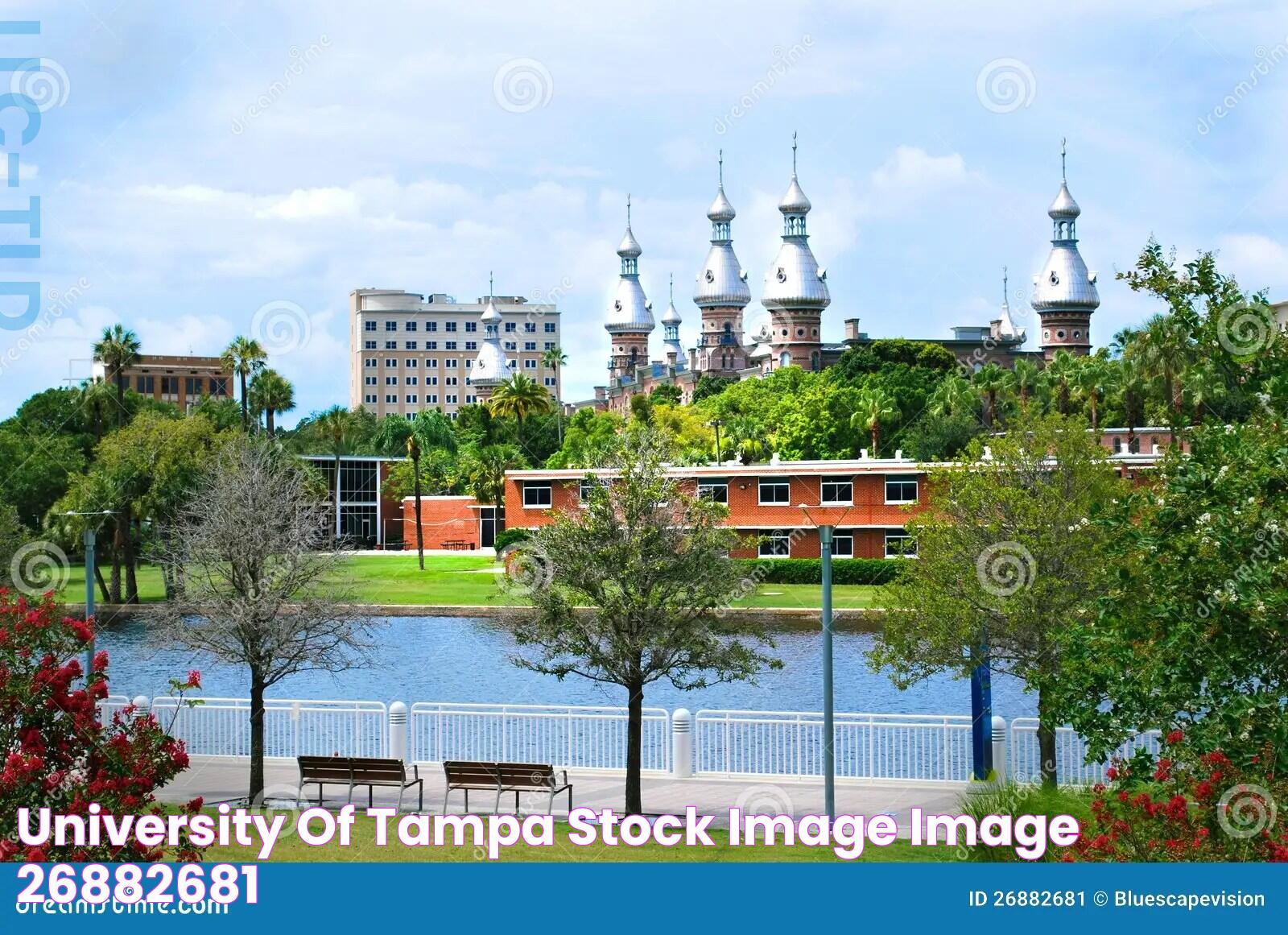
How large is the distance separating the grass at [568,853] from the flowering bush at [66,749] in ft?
5.34

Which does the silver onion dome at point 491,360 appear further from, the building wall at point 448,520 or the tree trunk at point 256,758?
the tree trunk at point 256,758

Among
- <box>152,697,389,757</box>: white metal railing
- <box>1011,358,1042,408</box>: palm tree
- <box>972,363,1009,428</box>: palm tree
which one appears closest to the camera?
<box>152,697,389,757</box>: white metal railing

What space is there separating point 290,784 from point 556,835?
4.66m

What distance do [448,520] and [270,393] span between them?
13.5m

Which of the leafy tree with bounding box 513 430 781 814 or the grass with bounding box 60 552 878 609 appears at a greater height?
the leafy tree with bounding box 513 430 781 814

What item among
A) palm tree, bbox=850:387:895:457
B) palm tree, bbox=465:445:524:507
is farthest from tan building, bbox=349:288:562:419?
palm tree, bbox=850:387:895:457

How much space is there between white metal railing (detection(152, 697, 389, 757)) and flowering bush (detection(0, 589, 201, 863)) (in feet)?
26.6

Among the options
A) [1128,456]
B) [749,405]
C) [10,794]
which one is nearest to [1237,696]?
[10,794]

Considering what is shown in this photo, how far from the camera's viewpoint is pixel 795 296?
147750 mm

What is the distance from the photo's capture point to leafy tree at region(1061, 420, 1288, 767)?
41.4 ft

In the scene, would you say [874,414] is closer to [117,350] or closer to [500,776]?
[117,350]

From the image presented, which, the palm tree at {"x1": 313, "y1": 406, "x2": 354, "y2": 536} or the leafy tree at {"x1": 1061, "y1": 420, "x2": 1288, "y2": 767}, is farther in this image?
the palm tree at {"x1": 313, "y1": 406, "x2": 354, "y2": 536}

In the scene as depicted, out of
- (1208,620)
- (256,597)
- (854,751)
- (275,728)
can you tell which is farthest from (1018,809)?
(275,728)

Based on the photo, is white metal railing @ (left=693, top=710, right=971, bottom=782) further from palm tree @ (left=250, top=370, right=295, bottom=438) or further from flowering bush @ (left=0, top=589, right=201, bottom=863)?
palm tree @ (left=250, top=370, right=295, bottom=438)
